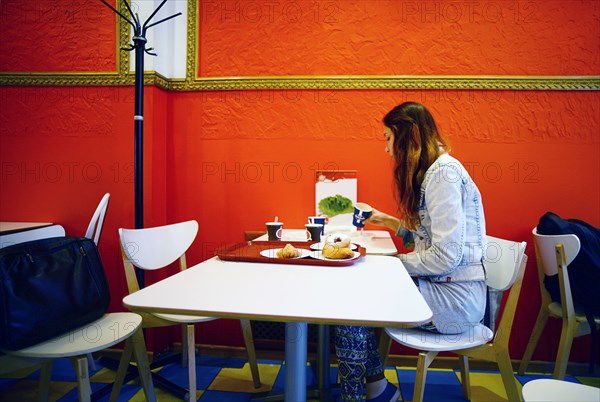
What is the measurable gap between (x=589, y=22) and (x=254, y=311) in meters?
2.88

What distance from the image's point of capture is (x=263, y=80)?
8.79 ft

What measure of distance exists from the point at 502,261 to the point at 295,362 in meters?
1.05

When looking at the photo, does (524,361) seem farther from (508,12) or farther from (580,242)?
(508,12)

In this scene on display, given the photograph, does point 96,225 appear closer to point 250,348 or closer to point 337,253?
point 250,348

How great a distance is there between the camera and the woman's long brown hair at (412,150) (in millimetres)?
1740

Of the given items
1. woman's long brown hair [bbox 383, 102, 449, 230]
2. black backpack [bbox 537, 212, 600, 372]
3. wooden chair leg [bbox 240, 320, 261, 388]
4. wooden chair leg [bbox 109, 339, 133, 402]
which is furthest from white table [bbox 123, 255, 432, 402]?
black backpack [bbox 537, 212, 600, 372]

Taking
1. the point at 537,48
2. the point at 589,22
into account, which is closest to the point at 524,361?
the point at 537,48

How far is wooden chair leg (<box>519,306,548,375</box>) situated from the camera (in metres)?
2.41

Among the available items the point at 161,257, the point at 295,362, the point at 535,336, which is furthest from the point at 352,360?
the point at 535,336

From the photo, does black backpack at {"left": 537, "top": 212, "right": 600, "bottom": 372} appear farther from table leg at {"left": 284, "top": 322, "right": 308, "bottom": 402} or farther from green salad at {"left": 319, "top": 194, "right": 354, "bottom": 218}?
table leg at {"left": 284, "top": 322, "right": 308, "bottom": 402}

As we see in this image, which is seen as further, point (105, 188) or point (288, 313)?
point (105, 188)

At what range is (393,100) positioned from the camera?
103 inches

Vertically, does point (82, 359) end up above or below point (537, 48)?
below

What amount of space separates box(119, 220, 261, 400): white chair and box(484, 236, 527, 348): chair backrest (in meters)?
1.21
